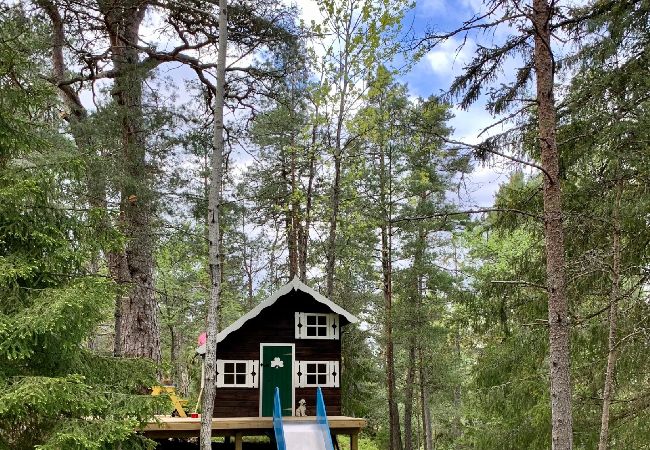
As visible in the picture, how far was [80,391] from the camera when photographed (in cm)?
459

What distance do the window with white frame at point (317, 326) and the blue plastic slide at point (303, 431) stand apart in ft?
4.13

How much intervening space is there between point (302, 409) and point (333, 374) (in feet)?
3.05

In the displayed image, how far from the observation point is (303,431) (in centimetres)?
937

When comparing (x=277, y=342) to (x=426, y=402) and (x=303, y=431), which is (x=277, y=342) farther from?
(x=426, y=402)

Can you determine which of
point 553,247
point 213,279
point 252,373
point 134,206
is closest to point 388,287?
point 252,373

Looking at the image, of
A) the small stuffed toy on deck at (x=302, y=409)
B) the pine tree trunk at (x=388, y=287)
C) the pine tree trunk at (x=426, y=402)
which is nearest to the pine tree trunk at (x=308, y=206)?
the pine tree trunk at (x=388, y=287)

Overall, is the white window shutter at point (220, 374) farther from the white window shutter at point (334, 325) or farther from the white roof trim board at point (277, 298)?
the white window shutter at point (334, 325)

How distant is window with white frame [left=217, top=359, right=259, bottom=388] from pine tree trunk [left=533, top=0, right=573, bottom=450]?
6.05 metres

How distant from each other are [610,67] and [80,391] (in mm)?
7692

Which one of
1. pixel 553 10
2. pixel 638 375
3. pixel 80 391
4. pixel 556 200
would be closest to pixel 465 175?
pixel 556 200

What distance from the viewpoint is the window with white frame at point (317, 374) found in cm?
1052

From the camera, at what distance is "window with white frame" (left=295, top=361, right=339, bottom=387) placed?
10.5 m

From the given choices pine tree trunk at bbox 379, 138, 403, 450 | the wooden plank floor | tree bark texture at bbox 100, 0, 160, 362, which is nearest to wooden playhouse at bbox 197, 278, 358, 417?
the wooden plank floor

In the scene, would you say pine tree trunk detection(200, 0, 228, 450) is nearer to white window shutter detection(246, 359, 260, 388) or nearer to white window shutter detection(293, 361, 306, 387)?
white window shutter detection(246, 359, 260, 388)
